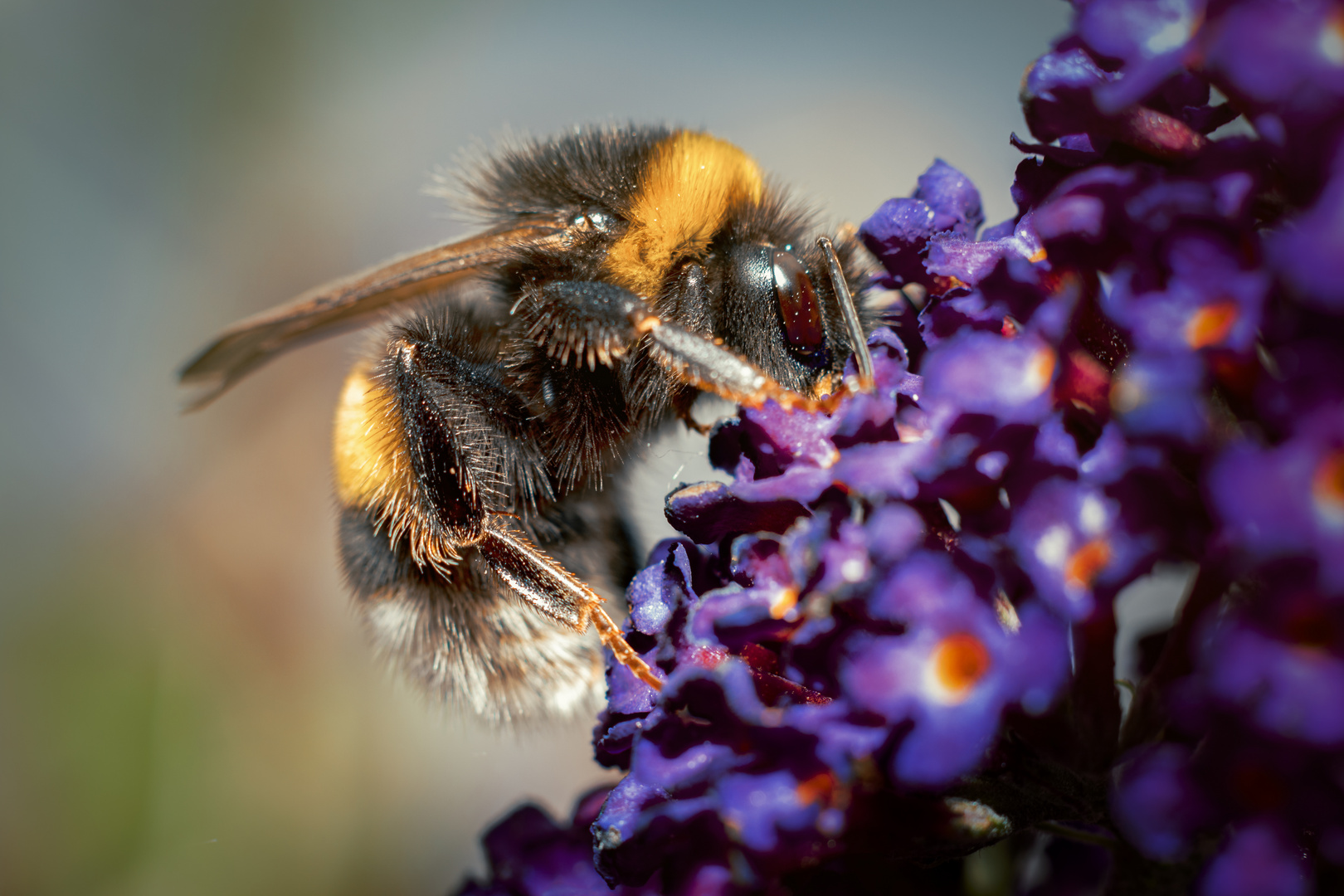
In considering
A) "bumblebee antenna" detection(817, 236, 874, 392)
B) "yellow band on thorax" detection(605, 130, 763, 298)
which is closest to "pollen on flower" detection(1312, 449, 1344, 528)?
"bumblebee antenna" detection(817, 236, 874, 392)

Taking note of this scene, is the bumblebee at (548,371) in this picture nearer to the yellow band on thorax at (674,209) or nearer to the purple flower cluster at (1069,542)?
the yellow band on thorax at (674,209)

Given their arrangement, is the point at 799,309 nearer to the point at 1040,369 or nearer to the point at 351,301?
the point at 1040,369

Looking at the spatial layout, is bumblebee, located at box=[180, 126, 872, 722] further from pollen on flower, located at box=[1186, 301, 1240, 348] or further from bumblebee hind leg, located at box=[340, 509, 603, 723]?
pollen on flower, located at box=[1186, 301, 1240, 348]

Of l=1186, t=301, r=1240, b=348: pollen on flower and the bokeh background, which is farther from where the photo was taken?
the bokeh background

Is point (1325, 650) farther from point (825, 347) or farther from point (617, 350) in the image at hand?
point (617, 350)

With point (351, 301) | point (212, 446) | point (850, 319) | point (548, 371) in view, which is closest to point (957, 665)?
point (850, 319)

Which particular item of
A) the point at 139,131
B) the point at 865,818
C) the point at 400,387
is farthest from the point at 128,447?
the point at 865,818

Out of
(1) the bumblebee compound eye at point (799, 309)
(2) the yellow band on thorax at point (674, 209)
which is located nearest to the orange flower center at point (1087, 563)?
(1) the bumblebee compound eye at point (799, 309)

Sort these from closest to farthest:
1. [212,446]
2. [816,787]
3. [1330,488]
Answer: [1330,488] → [816,787] → [212,446]
